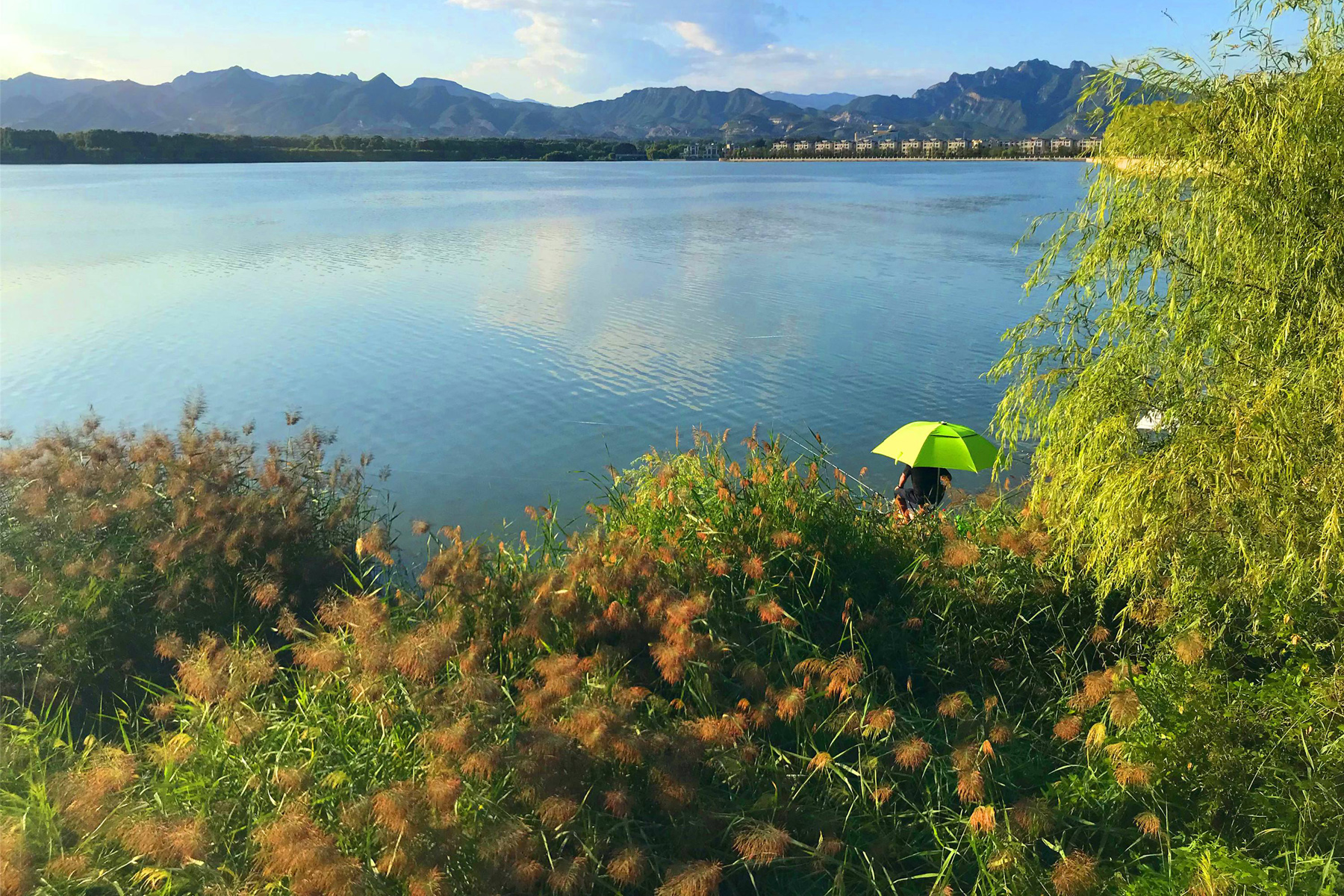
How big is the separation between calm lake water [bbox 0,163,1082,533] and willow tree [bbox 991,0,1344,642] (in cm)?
693

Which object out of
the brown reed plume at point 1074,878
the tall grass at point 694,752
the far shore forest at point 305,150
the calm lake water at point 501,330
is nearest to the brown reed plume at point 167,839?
the tall grass at point 694,752

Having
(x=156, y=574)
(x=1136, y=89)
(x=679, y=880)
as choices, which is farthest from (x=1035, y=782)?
(x=156, y=574)

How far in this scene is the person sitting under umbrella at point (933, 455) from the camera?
34.9 feet

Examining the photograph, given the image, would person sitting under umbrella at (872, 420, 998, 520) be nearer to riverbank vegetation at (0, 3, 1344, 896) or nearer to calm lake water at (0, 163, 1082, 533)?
riverbank vegetation at (0, 3, 1344, 896)

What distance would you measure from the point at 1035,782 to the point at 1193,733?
942mm

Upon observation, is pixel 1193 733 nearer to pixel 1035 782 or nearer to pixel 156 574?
pixel 1035 782

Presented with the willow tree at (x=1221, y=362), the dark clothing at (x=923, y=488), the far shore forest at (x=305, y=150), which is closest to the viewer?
the willow tree at (x=1221, y=362)

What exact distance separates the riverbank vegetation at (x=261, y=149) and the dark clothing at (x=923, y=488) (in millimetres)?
107944

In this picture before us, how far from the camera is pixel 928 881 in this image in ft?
15.8

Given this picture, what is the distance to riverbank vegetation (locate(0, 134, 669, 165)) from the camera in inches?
4163

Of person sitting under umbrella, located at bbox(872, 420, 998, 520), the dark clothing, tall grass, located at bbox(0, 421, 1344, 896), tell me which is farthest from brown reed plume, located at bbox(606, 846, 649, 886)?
the dark clothing

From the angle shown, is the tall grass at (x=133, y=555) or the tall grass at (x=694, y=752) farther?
the tall grass at (x=133, y=555)

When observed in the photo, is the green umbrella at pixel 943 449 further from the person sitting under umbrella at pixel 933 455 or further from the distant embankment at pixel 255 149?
the distant embankment at pixel 255 149

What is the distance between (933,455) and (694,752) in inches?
274
